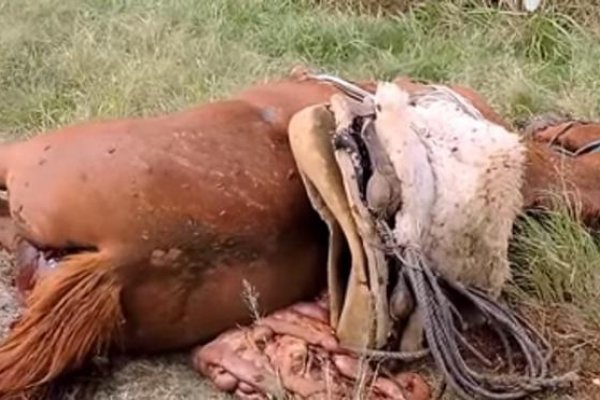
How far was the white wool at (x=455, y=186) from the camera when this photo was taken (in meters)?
2.46

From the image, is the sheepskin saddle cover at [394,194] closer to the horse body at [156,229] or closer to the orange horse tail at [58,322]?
the horse body at [156,229]

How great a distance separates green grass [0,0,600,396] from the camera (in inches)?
162

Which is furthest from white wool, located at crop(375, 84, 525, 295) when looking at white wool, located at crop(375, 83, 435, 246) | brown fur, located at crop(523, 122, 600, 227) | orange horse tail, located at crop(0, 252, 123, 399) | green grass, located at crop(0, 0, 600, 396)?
green grass, located at crop(0, 0, 600, 396)

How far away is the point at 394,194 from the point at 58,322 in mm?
663

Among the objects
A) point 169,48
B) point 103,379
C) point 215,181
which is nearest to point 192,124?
point 215,181

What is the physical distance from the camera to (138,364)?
253 cm

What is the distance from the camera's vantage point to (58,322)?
234 centimetres

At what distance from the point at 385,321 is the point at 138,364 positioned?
0.50 m

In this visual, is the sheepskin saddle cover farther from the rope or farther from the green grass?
the green grass

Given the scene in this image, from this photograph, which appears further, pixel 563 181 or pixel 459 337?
pixel 563 181

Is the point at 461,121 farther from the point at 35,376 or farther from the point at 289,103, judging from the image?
the point at 35,376

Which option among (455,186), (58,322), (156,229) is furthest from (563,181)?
(58,322)

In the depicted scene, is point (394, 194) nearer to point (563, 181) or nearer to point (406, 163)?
point (406, 163)

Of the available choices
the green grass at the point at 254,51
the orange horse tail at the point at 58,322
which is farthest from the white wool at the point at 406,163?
the green grass at the point at 254,51
